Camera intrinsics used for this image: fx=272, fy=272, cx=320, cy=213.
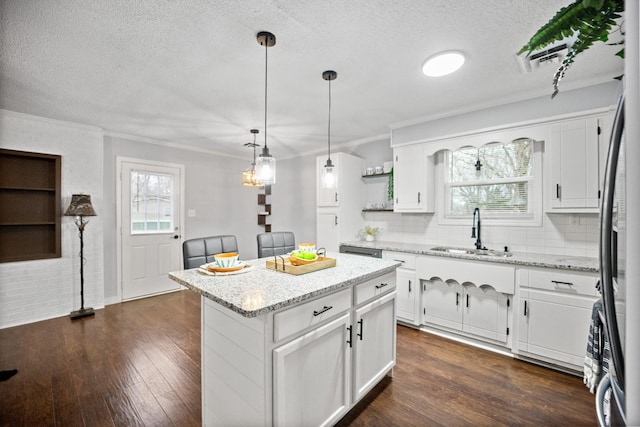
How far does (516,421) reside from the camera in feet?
5.46

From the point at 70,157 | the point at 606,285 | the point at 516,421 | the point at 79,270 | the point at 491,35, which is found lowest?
the point at 516,421

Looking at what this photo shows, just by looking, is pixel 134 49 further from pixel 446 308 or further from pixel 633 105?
pixel 446 308

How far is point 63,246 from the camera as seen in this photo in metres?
3.39

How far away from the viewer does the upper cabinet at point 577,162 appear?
2.27 meters

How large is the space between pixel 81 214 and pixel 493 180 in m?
4.80

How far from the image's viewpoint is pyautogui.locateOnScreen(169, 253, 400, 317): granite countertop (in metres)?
1.18

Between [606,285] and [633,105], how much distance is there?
0.47m

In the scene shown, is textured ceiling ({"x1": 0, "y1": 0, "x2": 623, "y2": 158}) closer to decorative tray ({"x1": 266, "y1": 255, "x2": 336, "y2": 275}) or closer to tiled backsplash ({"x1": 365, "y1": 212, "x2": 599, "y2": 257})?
tiled backsplash ({"x1": 365, "y1": 212, "x2": 599, "y2": 257})

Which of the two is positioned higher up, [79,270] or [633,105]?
[633,105]

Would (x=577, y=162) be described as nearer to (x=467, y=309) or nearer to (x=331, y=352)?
(x=467, y=309)

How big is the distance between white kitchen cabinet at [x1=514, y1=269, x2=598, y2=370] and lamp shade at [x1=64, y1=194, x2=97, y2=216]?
468 centimetres

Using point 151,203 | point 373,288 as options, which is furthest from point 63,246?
point 373,288

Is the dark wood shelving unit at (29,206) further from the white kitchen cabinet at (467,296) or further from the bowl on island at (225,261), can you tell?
the white kitchen cabinet at (467,296)

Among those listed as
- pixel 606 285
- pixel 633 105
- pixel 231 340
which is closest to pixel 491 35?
pixel 633 105
